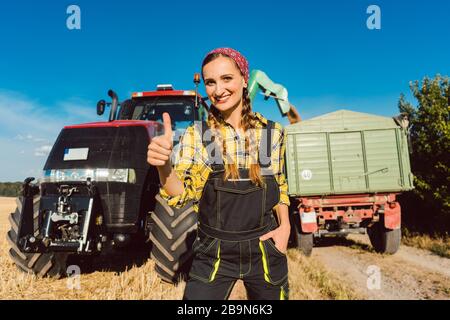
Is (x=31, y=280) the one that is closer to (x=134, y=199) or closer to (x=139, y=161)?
(x=134, y=199)

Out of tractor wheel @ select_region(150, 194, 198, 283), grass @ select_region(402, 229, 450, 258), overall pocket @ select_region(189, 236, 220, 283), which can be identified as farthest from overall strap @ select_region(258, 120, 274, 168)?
grass @ select_region(402, 229, 450, 258)

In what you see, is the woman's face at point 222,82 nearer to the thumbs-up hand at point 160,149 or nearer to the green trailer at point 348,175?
the thumbs-up hand at point 160,149

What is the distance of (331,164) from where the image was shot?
8.01m

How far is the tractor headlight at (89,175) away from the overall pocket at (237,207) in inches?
97.9

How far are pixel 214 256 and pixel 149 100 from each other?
4501 mm

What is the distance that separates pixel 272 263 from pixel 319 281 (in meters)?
3.55

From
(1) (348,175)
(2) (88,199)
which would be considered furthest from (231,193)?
(1) (348,175)

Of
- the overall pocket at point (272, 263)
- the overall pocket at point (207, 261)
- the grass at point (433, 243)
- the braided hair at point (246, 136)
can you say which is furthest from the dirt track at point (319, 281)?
the braided hair at point (246, 136)

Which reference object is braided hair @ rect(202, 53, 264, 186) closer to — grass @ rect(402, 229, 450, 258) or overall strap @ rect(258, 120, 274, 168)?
overall strap @ rect(258, 120, 274, 168)

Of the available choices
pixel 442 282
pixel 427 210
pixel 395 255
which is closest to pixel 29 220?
pixel 442 282

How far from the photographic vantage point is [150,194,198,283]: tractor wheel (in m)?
3.69

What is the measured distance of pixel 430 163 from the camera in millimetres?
11094

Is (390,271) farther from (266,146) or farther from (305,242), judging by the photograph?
(266,146)

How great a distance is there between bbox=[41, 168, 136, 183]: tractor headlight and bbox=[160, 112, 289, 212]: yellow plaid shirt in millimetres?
2308
